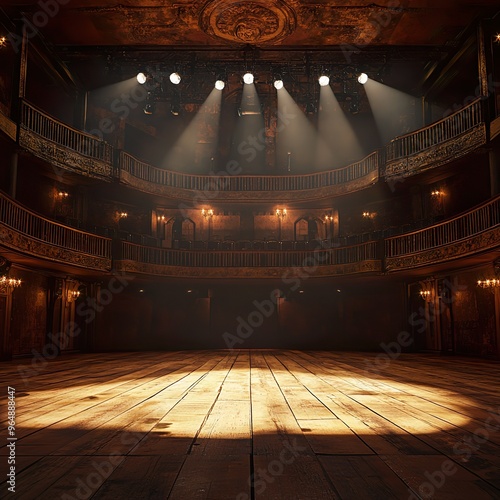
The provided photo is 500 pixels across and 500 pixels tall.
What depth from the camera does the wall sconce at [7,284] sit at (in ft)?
38.7

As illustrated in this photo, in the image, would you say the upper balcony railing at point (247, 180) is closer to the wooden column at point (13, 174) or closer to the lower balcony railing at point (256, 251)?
the lower balcony railing at point (256, 251)

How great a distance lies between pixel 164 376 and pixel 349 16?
7021mm

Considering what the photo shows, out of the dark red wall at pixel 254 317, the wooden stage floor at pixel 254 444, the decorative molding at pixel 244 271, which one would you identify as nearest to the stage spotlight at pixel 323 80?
the decorative molding at pixel 244 271

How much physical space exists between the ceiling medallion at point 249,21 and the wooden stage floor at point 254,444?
21.5 feet

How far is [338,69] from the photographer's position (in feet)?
46.0

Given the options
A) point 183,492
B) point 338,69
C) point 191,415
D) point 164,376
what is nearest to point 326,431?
point 191,415

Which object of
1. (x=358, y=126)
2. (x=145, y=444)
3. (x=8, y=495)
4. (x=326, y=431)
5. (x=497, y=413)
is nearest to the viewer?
(x=8, y=495)

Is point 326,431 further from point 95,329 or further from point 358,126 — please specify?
point 358,126

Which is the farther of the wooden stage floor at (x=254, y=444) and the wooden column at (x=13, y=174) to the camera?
the wooden column at (x=13, y=174)

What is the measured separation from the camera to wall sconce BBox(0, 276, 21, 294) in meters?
11.8

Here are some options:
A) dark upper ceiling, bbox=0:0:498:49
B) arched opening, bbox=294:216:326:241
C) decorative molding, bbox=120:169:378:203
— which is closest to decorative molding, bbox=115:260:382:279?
decorative molding, bbox=120:169:378:203

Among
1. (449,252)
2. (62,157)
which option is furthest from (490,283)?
(62,157)

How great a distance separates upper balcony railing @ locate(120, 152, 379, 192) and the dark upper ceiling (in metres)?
7.93

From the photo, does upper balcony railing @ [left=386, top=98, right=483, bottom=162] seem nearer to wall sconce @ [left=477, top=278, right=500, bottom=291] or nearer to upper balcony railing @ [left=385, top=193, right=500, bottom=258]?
upper balcony railing @ [left=385, top=193, right=500, bottom=258]
